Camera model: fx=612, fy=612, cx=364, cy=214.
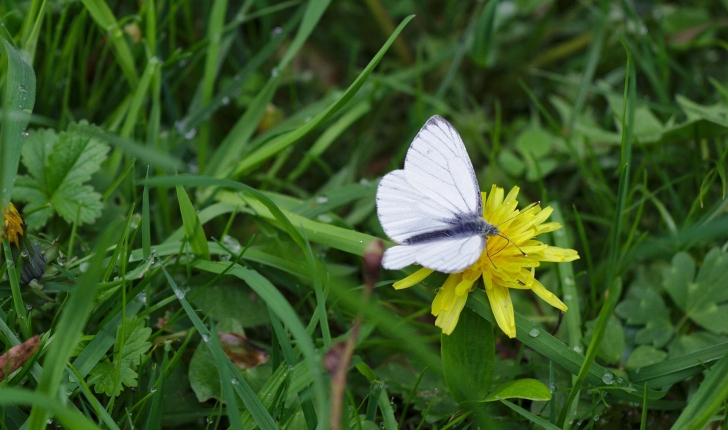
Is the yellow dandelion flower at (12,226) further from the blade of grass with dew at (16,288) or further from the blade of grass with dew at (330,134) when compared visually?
the blade of grass with dew at (330,134)

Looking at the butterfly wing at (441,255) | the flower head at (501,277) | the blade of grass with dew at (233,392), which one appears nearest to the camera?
the butterfly wing at (441,255)

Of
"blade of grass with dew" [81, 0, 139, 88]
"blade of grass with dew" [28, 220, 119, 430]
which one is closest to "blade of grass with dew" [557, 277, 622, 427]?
"blade of grass with dew" [28, 220, 119, 430]

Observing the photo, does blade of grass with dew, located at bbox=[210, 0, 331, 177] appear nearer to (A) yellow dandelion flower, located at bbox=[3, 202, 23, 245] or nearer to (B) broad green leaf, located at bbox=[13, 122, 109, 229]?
(B) broad green leaf, located at bbox=[13, 122, 109, 229]

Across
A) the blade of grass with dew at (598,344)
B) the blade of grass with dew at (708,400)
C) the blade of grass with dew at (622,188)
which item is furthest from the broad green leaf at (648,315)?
the blade of grass with dew at (708,400)

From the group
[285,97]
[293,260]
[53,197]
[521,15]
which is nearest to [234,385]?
[293,260]

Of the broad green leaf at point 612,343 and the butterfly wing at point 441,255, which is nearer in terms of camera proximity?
the butterfly wing at point 441,255

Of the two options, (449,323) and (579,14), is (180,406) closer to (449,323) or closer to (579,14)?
(449,323)

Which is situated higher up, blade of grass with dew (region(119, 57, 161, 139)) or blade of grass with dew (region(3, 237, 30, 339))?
blade of grass with dew (region(119, 57, 161, 139))
